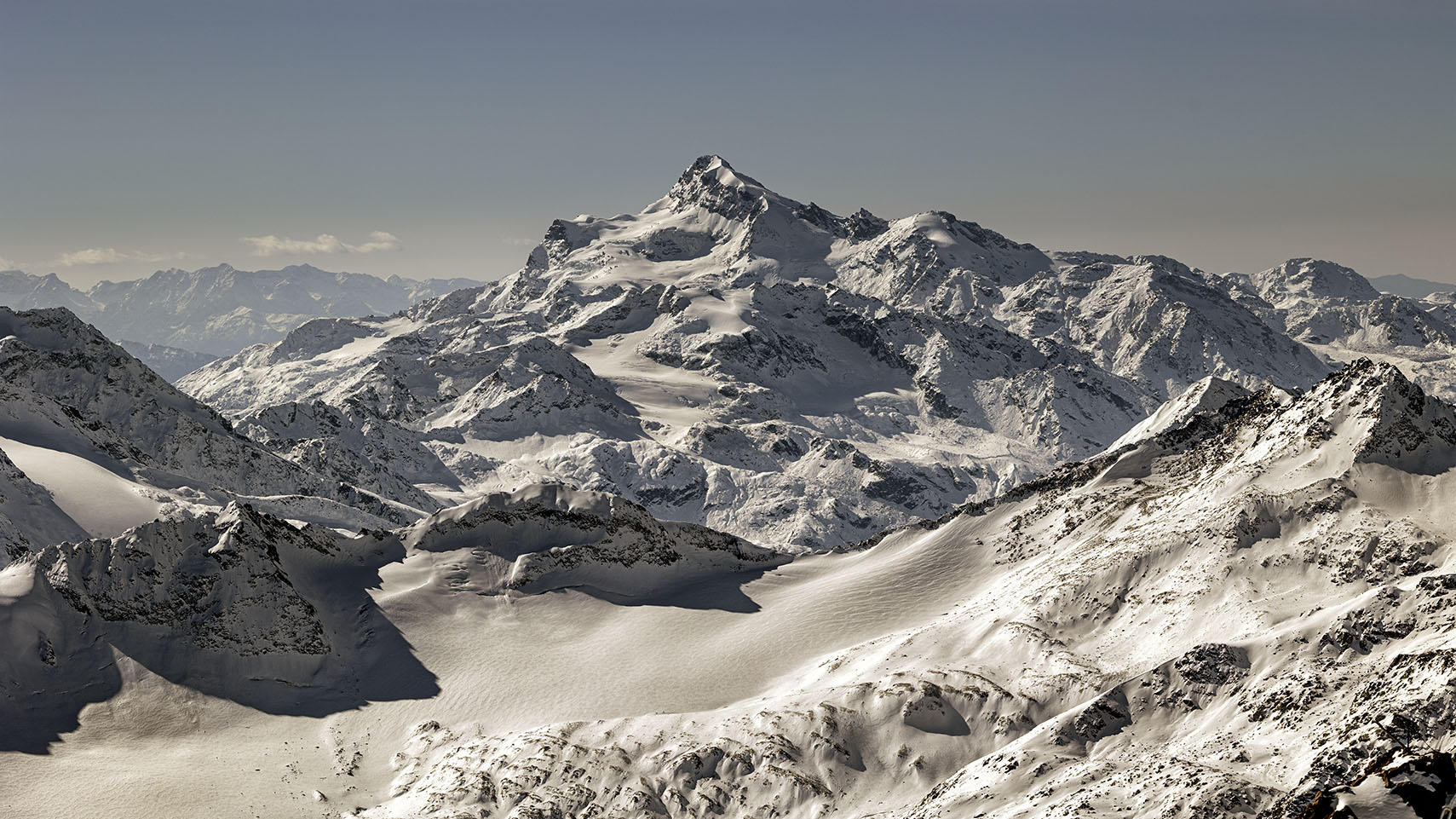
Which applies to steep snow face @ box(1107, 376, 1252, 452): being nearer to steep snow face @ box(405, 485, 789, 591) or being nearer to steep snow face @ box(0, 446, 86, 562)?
steep snow face @ box(405, 485, 789, 591)

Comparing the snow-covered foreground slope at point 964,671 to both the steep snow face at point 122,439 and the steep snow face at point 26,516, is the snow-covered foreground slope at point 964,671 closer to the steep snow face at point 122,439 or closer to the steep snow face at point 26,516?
the steep snow face at point 26,516

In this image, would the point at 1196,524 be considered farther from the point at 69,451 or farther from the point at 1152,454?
the point at 69,451

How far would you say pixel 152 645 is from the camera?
71312mm

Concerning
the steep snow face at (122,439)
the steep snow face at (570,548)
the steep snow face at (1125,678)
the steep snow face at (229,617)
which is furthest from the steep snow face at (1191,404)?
the steep snow face at (122,439)

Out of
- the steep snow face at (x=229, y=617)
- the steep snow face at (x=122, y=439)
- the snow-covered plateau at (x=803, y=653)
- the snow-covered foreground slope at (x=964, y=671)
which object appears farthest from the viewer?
the steep snow face at (x=122, y=439)

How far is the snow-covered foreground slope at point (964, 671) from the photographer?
48656mm

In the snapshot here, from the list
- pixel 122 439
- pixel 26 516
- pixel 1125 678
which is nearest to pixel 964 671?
pixel 1125 678

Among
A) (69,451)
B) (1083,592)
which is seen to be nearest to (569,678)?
(1083,592)

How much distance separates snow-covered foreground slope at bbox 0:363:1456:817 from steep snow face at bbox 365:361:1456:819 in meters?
0.18

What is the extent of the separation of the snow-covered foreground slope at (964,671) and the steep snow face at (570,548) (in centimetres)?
44

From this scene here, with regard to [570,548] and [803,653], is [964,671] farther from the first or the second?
[570,548]

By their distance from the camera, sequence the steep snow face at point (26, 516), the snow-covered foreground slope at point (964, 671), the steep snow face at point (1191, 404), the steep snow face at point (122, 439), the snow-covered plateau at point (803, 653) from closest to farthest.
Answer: the snow-covered foreground slope at point (964, 671)
the snow-covered plateau at point (803, 653)
the steep snow face at point (26, 516)
the steep snow face at point (122, 439)
the steep snow face at point (1191, 404)

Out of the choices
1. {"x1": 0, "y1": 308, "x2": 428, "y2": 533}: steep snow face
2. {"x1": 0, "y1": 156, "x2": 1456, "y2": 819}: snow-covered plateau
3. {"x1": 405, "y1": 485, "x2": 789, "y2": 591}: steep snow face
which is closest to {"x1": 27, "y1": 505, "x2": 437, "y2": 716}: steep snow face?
{"x1": 0, "y1": 156, "x2": 1456, "y2": 819}: snow-covered plateau

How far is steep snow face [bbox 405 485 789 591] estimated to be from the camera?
85.1 metres
